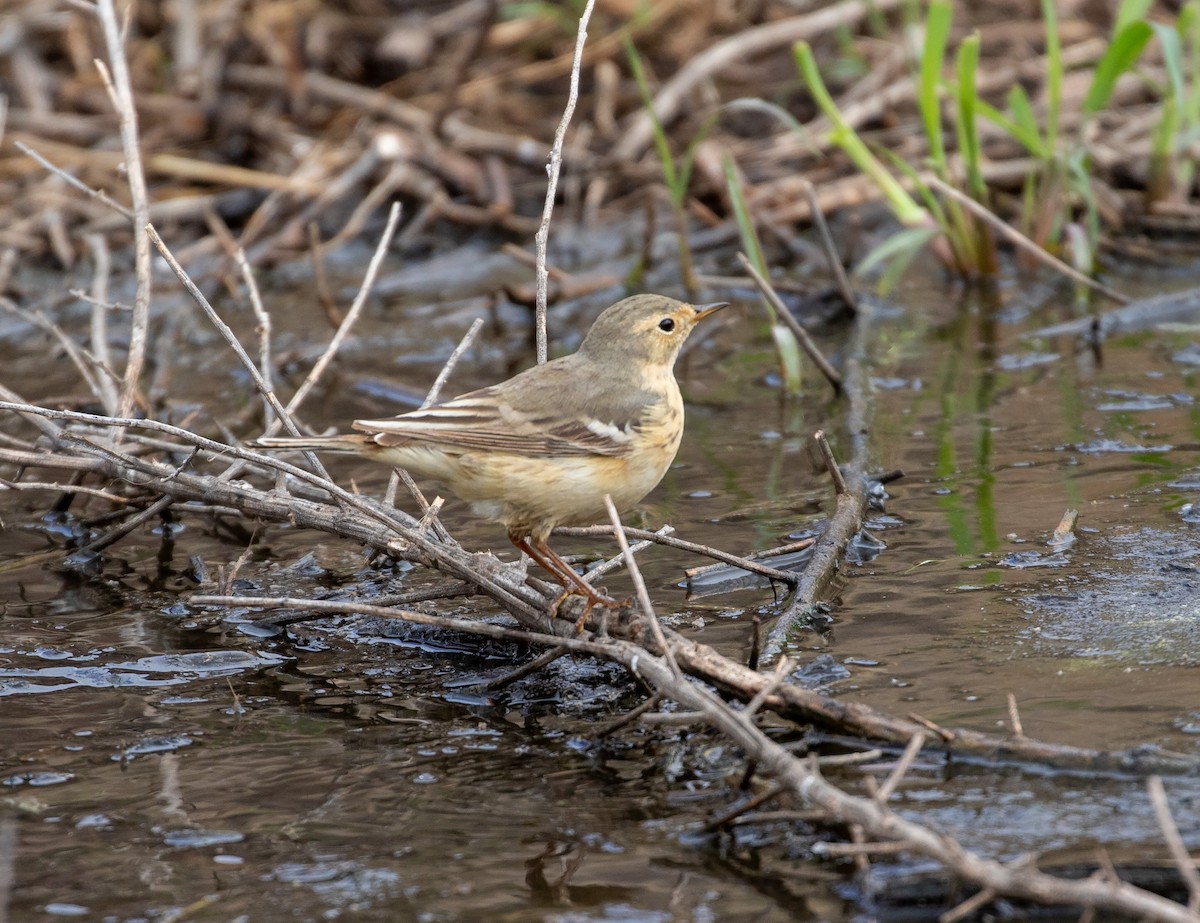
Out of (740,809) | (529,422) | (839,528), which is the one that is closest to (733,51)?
(839,528)

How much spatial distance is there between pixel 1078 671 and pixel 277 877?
2288 mm

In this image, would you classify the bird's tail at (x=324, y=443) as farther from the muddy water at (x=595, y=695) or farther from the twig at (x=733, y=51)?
the twig at (x=733, y=51)

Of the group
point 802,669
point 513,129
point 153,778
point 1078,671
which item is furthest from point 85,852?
point 513,129

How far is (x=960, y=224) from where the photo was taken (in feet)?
26.9

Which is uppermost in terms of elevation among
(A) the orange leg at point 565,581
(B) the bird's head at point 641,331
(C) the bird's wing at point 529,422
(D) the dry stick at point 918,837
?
(B) the bird's head at point 641,331

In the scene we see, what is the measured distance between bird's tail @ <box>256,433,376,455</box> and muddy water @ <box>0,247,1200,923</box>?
751 millimetres

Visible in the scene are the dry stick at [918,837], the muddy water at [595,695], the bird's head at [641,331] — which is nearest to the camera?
the dry stick at [918,837]

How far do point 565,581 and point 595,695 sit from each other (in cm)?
46

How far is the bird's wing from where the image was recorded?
15.1 feet

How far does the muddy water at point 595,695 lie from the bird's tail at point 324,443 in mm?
751

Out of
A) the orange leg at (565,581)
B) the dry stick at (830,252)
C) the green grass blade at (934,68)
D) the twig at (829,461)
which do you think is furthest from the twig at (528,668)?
the green grass blade at (934,68)

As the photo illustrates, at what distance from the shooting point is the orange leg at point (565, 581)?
440 cm

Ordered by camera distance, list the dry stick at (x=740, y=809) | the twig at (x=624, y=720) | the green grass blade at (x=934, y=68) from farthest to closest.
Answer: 1. the green grass blade at (x=934, y=68)
2. the twig at (x=624, y=720)
3. the dry stick at (x=740, y=809)

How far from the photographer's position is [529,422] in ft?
15.9
